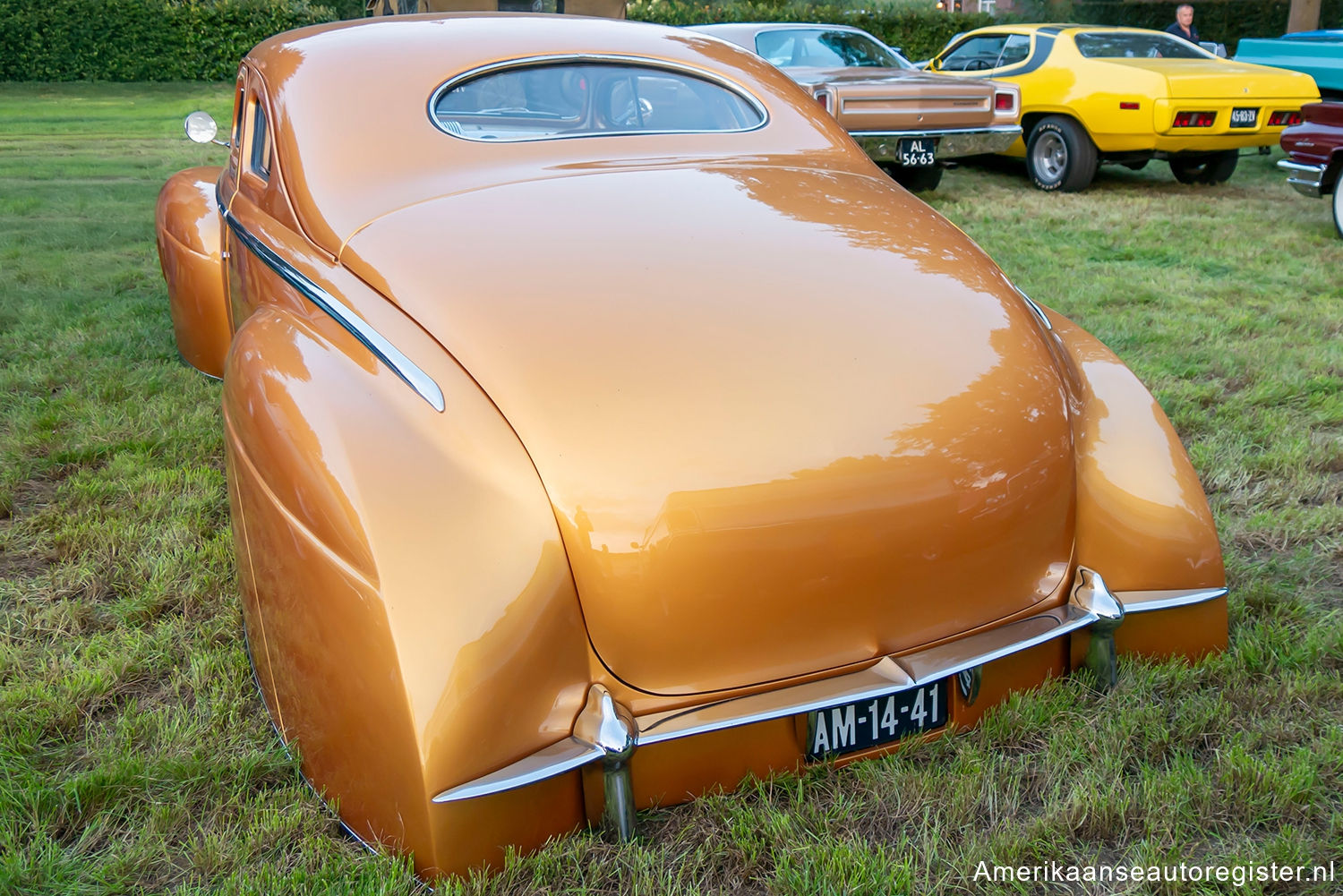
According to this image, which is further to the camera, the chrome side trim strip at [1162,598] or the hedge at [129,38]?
the hedge at [129,38]

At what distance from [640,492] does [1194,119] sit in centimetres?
778

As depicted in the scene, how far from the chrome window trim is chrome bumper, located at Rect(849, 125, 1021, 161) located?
4440 mm

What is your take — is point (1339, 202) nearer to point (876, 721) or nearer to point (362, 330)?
point (876, 721)

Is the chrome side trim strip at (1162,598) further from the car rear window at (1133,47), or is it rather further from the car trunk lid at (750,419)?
the car rear window at (1133,47)

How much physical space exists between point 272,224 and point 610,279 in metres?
0.98

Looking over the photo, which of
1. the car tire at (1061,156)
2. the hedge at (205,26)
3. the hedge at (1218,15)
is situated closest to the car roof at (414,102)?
the car tire at (1061,156)

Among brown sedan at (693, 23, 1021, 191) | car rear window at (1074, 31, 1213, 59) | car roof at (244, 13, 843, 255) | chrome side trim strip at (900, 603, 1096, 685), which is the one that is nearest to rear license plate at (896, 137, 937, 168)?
brown sedan at (693, 23, 1021, 191)

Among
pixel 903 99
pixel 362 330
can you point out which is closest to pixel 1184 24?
pixel 903 99

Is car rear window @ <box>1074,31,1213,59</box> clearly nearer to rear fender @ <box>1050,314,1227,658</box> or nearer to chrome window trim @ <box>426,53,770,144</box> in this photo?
chrome window trim @ <box>426,53,770,144</box>

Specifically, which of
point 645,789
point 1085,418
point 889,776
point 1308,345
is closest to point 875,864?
point 889,776

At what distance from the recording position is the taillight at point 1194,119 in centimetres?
768

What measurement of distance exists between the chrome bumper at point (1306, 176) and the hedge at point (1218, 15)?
14.9m

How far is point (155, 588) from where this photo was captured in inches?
99.5

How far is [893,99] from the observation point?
23.1 ft
